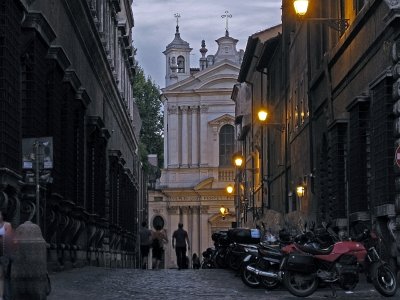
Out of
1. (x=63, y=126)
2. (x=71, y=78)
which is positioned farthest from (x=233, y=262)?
(x=71, y=78)

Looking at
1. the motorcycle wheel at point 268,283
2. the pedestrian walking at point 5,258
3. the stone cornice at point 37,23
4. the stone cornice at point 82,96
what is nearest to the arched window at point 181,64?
the stone cornice at point 82,96

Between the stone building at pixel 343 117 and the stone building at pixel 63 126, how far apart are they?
19.0 feet

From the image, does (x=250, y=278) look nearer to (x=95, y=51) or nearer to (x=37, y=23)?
(x=37, y=23)

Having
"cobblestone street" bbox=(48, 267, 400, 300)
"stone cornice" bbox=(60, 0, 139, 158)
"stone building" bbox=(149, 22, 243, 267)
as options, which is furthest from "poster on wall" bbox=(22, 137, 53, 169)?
"stone building" bbox=(149, 22, 243, 267)

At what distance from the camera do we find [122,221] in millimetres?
57688

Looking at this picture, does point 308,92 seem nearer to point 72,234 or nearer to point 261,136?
point 72,234

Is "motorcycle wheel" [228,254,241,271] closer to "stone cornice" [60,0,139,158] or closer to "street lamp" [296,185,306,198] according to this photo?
"stone cornice" [60,0,139,158]

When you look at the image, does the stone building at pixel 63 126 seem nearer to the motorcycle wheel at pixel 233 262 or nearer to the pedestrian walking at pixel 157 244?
the pedestrian walking at pixel 157 244

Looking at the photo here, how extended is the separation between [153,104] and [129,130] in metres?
67.9

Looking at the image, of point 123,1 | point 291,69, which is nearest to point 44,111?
point 291,69

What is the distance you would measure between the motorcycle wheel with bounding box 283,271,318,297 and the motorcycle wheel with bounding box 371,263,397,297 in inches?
39.9

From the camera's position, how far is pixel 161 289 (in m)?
22.5

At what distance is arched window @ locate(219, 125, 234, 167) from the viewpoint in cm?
10881

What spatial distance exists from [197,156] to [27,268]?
310 ft
